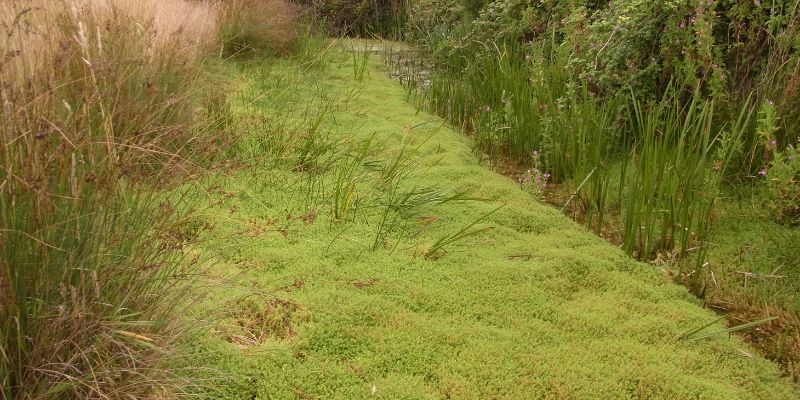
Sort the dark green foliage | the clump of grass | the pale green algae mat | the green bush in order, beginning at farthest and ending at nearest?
1. the dark green foliage
2. the clump of grass
3. the green bush
4. the pale green algae mat

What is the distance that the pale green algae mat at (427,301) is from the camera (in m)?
2.23

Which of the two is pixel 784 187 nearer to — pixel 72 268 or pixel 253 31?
pixel 72 268

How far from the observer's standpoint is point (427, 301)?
267 centimetres

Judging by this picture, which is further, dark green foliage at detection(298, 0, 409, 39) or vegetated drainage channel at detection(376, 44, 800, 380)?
dark green foliage at detection(298, 0, 409, 39)

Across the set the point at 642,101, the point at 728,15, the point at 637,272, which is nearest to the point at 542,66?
the point at 642,101

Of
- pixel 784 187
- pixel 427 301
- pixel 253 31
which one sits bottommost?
pixel 427 301

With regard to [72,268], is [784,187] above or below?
below

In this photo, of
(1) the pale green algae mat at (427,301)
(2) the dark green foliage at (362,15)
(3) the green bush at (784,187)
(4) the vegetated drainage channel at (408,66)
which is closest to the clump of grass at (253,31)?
(4) the vegetated drainage channel at (408,66)

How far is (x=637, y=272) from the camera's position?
3.08 metres

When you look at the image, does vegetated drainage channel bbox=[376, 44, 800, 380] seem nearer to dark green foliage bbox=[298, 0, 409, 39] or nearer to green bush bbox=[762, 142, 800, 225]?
dark green foliage bbox=[298, 0, 409, 39]

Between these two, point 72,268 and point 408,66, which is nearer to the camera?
point 72,268

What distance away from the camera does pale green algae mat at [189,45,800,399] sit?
7.33 ft

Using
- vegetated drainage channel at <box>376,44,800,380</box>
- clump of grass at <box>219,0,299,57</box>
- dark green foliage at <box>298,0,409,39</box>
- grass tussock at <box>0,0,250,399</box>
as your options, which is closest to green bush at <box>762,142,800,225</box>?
grass tussock at <box>0,0,250,399</box>

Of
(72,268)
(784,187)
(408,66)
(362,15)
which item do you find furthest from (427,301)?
(362,15)
